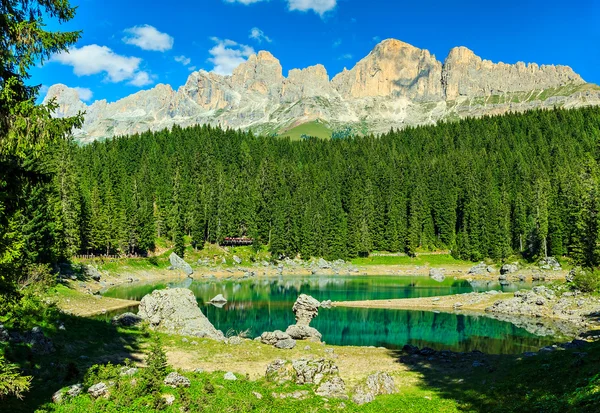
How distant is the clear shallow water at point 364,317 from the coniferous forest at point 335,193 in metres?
31.6

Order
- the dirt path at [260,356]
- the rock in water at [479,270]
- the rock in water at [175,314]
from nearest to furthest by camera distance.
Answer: the dirt path at [260,356]
the rock in water at [175,314]
the rock in water at [479,270]

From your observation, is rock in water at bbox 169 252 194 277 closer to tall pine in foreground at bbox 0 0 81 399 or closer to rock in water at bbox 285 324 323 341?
rock in water at bbox 285 324 323 341

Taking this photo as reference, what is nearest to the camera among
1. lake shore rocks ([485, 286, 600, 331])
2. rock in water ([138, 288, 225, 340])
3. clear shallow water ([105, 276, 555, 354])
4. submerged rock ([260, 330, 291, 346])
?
submerged rock ([260, 330, 291, 346])

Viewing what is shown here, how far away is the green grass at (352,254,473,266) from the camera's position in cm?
12656

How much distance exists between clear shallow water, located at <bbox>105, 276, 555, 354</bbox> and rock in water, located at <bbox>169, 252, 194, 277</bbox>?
11754 mm

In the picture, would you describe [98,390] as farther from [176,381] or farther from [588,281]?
[588,281]

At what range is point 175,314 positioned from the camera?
42.2 metres

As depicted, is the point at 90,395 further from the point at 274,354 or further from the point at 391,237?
the point at 391,237

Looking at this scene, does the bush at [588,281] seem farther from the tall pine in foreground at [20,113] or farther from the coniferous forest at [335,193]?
the tall pine in foreground at [20,113]

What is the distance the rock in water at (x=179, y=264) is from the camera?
104625 millimetres

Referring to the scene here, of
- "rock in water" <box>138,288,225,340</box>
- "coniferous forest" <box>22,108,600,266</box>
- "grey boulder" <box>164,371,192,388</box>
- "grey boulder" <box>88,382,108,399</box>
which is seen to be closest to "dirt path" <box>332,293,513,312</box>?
"rock in water" <box>138,288,225,340</box>

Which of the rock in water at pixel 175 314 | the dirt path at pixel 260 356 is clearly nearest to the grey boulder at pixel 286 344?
the dirt path at pixel 260 356

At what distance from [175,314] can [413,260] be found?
9875 centimetres

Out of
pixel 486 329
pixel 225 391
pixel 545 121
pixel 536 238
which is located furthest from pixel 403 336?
pixel 545 121
